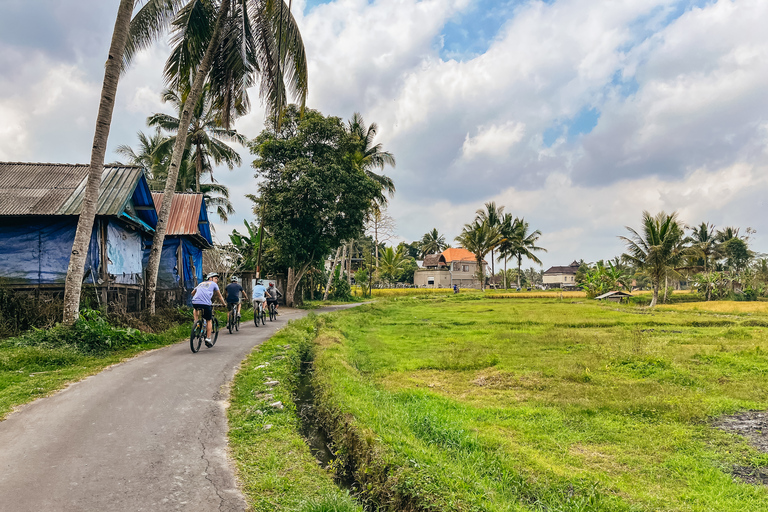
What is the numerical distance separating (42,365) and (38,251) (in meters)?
5.57

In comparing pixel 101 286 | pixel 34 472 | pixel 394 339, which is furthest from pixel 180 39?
pixel 34 472

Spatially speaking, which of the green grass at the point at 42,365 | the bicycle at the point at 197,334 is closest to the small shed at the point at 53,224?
the green grass at the point at 42,365

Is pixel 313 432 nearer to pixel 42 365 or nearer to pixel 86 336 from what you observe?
pixel 42 365

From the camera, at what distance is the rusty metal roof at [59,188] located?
39.6 feet

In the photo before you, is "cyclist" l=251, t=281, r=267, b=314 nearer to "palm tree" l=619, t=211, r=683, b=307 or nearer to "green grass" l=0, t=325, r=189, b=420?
"green grass" l=0, t=325, r=189, b=420

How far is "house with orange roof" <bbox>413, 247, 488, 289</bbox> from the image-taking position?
72.8 m

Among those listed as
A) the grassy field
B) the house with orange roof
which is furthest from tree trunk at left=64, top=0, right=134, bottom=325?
the house with orange roof

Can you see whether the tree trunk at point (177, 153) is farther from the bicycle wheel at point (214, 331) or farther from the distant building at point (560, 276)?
the distant building at point (560, 276)

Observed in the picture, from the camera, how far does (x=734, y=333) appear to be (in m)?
14.2

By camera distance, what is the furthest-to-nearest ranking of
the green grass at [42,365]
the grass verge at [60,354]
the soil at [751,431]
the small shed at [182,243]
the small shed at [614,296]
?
1. the small shed at [614,296]
2. the small shed at [182,243]
3. the grass verge at [60,354]
4. the green grass at [42,365]
5. the soil at [751,431]

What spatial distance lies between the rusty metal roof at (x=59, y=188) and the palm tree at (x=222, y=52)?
4.24ft

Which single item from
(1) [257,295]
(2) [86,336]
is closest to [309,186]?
(1) [257,295]

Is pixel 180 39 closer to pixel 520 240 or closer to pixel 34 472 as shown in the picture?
pixel 34 472

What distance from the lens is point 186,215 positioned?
65.7ft
